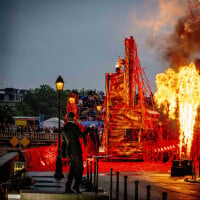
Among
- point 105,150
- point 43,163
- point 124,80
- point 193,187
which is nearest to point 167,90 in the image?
point 124,80

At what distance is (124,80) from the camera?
88.7 ft

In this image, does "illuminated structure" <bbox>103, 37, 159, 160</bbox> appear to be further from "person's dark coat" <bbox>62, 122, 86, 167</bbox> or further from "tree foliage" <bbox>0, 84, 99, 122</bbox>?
"tree foliage" <bbox>0, 84, 99, 122</bbox>

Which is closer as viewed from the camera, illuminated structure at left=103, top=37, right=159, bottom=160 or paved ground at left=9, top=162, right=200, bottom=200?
paved ground at left=9, top=162, right=200, bottom=200

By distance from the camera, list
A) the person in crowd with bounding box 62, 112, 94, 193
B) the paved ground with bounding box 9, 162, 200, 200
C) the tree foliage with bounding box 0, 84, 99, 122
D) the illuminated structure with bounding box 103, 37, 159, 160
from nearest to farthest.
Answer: the person in crowd with bounding box 62, 112, 94, 193
the paved ground with bounding box 9, 162, 200, 200
the illuminated structure with bounding box 103, 37, 159, 160
the tree foliage with bounding box 0, 84, 99, 122

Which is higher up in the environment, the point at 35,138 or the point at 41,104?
the point at 41,104

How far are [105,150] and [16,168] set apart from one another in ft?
48.1

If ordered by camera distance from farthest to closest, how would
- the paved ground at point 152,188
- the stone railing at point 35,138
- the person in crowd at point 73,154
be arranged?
the stone railing at point 35,138, the paved ground at point 152,188, the person in crowd at point 73,154

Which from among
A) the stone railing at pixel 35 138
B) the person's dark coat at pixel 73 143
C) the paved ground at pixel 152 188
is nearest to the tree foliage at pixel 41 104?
the stone railing at pixel 35 138

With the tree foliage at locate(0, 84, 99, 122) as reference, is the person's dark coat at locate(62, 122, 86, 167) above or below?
below

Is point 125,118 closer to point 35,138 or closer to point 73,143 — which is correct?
point 73,143

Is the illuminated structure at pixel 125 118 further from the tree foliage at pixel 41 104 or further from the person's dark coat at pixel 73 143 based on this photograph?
the tree foliage at pixel 41 104

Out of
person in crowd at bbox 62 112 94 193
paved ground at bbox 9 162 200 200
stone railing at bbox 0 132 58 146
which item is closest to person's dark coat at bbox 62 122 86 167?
person in crowd at bbox 62 112 94 193

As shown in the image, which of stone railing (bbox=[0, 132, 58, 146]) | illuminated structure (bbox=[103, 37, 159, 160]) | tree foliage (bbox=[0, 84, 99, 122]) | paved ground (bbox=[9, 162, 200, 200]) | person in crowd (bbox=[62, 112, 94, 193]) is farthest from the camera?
tree foliage (bbox=[0, 84, 99, 122])

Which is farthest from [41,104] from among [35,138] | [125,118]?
[125,118]
